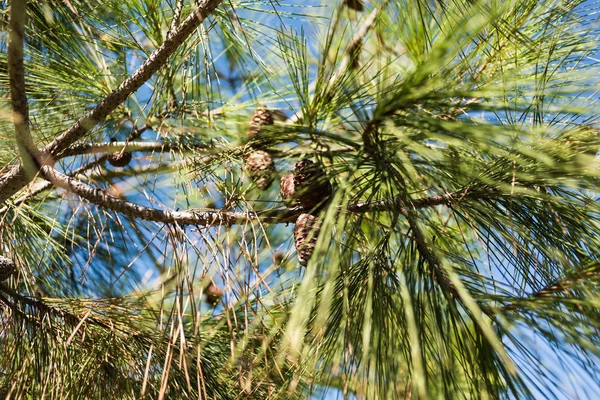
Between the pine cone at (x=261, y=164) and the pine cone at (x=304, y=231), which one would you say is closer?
the pine cone at (x=304, y=231)

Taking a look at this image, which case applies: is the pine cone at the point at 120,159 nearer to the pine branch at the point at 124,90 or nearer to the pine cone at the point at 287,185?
the pine branch at the point at 124,90

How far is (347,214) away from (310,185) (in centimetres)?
7

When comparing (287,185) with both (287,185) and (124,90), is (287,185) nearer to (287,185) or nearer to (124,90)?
(287,185)

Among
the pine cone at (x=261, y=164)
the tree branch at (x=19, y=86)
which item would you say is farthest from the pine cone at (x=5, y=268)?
the pine cone at (x=261, y=164)

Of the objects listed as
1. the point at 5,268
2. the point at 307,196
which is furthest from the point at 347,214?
the point at 5,268

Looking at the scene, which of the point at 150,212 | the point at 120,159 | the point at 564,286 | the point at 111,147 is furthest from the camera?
the point at 120,159

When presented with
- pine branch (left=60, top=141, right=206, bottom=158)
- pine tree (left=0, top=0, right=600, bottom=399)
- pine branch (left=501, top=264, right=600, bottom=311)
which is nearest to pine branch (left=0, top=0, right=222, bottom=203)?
pine tree (left=0, top=0, right=600, bottom=399)

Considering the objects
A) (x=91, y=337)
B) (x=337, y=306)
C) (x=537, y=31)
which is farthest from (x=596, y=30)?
(x=91, y=337)

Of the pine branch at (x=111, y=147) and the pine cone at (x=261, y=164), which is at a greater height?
the pine branch at (x=111, y=147)

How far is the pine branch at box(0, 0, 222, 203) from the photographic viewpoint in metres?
0.75

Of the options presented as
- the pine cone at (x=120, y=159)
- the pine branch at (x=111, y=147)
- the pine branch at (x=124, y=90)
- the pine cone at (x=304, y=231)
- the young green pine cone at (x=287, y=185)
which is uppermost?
the pine cone at (x=120, y=159)

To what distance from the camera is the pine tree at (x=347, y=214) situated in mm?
616

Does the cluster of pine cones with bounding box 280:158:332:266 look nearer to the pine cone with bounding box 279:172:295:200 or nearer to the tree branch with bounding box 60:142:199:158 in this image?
the pine cone with bounding box 279:172:295:200

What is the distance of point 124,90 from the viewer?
797 mm
